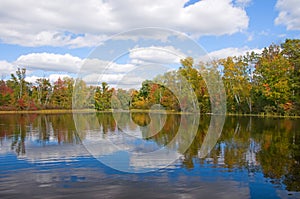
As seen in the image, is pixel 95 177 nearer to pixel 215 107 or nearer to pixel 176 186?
pixel 176 186

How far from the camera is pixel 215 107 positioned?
41438 mm

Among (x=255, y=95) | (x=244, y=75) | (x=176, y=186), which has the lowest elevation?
(x=176, y=186)

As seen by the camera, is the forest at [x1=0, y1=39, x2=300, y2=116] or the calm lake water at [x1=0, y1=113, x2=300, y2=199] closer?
the calm lake water at [x1=0, y1=113, x2=300, y2=199]

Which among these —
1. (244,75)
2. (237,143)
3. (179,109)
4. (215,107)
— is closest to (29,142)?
(237,143)

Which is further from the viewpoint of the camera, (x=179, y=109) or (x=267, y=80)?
(x=179, y=109)

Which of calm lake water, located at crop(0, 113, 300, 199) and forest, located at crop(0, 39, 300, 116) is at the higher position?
forest, located at crop(0, 39, 300, 116)

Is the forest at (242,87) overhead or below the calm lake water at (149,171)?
overhead

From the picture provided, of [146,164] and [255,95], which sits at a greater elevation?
[255,95]

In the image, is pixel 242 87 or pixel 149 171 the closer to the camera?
pixel 149 171

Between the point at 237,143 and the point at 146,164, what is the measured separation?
617 cm

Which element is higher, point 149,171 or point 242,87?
point 242,87

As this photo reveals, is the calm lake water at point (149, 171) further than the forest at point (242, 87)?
No

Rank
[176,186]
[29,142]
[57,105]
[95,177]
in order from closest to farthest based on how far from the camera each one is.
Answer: [176,186] < [95,177] < [29,142] < [57,105]

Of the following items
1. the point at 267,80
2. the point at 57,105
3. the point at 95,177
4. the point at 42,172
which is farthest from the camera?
the point at 57,105
